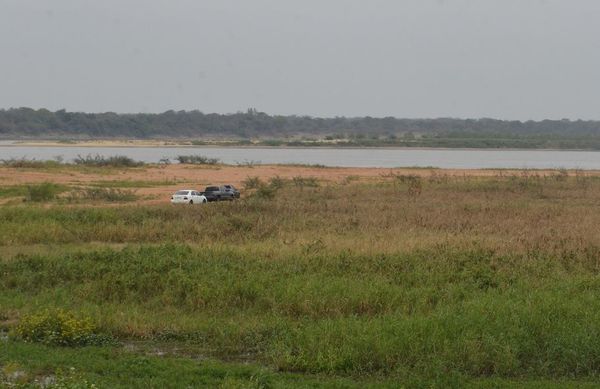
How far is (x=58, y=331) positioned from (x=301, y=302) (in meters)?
4.71

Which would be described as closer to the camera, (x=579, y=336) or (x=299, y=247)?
(x=579, y=336)

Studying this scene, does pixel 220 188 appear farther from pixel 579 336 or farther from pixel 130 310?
pixel 579 336

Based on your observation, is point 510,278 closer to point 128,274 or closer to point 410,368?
point 410,368

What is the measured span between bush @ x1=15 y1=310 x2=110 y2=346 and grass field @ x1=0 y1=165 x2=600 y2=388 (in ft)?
0.13

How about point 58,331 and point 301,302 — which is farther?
point 301,302

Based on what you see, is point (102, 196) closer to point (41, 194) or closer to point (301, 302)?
point (41, 194)

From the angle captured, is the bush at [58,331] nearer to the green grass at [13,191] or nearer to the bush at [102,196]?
the bush at [102,196]

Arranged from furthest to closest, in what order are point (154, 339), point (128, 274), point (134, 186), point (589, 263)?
point (134, 186)
point (589, 263)
point (128, 274)
point (154, 339)

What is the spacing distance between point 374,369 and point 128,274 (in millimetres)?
7684

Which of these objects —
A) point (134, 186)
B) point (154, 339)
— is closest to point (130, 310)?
point (154, 339)

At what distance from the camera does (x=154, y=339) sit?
500 inches

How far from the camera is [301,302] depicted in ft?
46.8

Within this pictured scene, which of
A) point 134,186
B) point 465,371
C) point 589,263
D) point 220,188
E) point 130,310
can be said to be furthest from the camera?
point 134,186

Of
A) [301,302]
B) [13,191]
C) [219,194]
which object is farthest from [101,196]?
[301,302]
